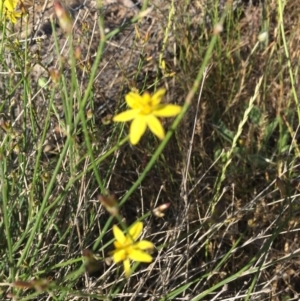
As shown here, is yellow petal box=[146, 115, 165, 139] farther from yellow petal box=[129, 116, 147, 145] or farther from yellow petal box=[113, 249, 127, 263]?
yellow petal box=[113, 249, 127, 263]

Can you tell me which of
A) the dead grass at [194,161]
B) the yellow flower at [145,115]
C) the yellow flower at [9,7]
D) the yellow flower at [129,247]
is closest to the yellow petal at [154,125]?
the yellow flower at [145,115]

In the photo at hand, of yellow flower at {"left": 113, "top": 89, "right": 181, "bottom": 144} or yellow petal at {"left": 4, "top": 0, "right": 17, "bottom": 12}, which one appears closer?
yellow flower at {"left": 113, "top": 89, "right": 181, "bottom": 144}

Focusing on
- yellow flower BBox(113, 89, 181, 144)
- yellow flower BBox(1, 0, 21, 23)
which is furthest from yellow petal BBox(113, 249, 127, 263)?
yellow flower BBox(1, 0, 21, 23)

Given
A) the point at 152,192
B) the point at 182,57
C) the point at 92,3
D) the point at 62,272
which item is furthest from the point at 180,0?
the point at 62,272

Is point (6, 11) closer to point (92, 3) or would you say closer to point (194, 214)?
point (194, 214)

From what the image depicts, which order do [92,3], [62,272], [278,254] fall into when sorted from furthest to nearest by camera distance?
1. [92,3]
2. [278,254]
3. [62,272]

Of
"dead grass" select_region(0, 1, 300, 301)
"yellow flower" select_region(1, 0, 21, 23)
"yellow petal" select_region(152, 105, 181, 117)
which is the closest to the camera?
"yellow petal" select_region(152, 105, 181, 117)

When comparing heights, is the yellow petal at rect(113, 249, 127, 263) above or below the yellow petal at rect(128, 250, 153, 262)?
above
